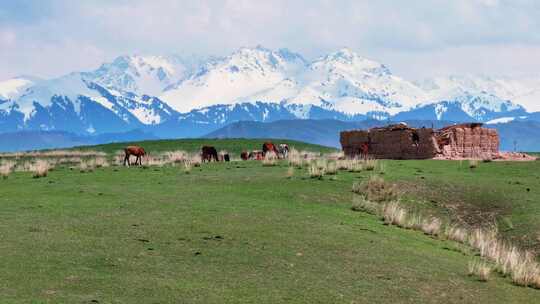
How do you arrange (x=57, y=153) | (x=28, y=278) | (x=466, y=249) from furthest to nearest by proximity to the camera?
1. (x=57, y=153)
2. (x=466, y=249)
3. (x=28, y=278)

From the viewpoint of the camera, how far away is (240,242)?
20.4 metres

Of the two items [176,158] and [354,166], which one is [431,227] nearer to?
[354,166]

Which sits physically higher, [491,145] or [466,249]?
[491,145]

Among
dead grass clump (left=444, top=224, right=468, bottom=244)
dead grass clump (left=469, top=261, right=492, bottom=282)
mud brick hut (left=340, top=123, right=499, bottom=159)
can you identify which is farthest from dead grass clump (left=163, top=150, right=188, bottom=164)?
dead grass clump (left=469, top=261, right=492, bottom=282)

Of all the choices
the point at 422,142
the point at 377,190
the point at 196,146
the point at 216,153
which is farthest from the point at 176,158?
the point at 196,146

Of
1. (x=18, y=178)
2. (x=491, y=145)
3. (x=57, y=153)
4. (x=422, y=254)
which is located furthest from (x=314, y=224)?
(x=57, y=153)

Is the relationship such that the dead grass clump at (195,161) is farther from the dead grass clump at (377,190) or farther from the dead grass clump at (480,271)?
the dead grass clump at (480,271)

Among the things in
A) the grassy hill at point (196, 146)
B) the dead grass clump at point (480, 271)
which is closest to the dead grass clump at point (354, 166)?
the dead grass clump at point (480, 271)

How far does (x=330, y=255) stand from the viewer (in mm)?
19609

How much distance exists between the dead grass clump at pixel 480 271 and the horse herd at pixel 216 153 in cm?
3045

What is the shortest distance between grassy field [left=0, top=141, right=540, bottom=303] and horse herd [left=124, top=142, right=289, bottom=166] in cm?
1450

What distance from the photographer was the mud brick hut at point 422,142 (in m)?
46.1

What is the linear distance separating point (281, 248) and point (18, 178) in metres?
21.3

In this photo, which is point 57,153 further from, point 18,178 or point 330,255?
point 330,255
